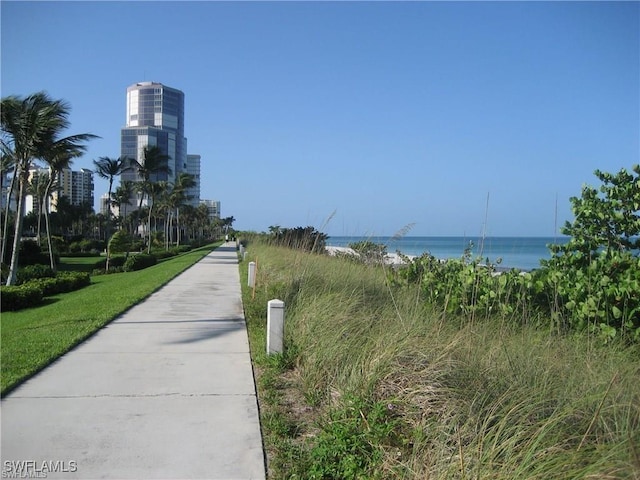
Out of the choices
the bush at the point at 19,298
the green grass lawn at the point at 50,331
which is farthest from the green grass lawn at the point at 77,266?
the green grass lawn at the point at 50,331

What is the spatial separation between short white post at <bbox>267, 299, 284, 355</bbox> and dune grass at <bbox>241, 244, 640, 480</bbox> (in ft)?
0.78

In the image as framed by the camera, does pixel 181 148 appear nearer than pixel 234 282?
No

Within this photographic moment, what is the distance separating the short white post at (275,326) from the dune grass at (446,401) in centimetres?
24

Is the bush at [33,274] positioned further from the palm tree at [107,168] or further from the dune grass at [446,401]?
the palm tree at [107,168]

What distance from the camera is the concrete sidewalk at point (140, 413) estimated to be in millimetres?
4184

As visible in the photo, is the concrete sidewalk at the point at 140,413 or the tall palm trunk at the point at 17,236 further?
the tall palm trunk at the point at 17,236

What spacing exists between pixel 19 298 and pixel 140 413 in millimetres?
12532

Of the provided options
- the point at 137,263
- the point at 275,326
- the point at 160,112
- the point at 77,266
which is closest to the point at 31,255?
the point at 77,266

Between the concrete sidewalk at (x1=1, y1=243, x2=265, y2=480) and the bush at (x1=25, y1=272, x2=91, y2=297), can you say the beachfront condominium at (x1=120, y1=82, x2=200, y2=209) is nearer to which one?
the bush at (x1=25, y1=272, x2=91, y2=297)

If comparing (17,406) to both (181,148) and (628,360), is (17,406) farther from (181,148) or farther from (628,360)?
(181,148)

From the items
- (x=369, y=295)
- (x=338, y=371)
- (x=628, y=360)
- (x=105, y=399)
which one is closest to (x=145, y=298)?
(x=369, y=295)

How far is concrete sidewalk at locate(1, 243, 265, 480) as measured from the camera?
13.7ft

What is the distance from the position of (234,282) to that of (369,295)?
11.5m

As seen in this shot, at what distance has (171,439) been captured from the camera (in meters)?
4.64
